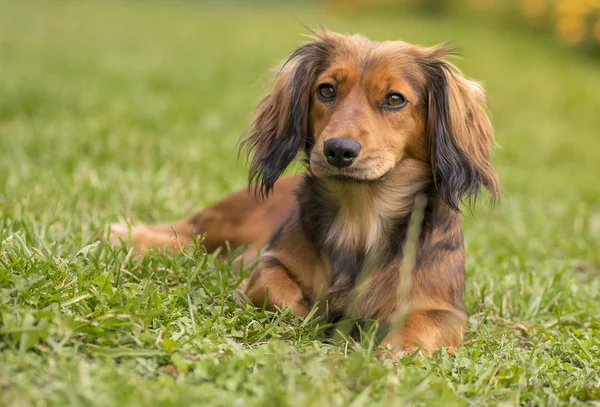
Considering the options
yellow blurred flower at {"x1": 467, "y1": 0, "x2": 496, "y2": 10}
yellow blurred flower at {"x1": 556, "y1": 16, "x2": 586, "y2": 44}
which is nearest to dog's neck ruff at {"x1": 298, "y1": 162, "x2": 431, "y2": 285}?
yellow blurred flower at {"x1": 556, "y1": 16, "x2": 586, "y2": 44}

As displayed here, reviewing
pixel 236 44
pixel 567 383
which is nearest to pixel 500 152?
pixel 567 383

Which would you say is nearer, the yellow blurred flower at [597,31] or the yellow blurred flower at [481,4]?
the yellow blurred flower at [597,31]

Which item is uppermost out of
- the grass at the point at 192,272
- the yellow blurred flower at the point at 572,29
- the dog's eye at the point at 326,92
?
the yellow blurred flower at the point at 572,29

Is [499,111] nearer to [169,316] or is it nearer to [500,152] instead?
[500,152]

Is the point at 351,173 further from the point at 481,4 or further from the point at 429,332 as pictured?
the point at 481,4

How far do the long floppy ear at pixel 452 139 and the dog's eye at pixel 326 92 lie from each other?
46 centimetres

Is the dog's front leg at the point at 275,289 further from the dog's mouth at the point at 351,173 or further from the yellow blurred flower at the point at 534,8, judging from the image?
the yellow blurred flower at the point at 534,8

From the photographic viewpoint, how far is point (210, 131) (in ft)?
26.0

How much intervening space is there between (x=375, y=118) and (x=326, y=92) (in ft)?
1.02

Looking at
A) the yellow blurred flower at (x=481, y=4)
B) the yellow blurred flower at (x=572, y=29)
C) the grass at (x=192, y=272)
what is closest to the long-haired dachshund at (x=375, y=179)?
the grass at (x=192, y=272)

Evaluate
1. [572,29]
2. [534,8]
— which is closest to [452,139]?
[572,29]

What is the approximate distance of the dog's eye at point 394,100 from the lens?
3.49 meters

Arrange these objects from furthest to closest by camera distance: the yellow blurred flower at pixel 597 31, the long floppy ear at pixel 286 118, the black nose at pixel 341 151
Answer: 1. the yellow blurred flower at pixel 597 31
2. the long floppy ear at pixel 286 118
3. the black nose at pixel 341 151

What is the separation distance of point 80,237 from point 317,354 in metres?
1.58
